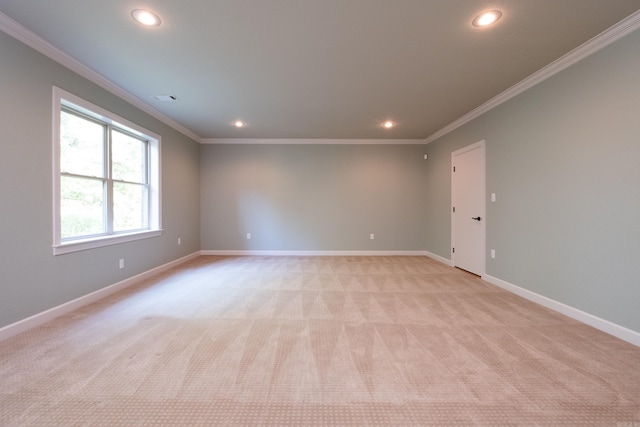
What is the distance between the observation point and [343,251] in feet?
18.9

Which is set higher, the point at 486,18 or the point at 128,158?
the point at 486,18

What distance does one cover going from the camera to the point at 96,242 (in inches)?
118

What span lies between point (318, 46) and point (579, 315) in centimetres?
355

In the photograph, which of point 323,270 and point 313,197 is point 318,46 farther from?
point 313,197

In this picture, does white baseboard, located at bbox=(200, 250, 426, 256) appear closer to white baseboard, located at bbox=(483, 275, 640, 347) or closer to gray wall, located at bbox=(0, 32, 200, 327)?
white baseboard, located at bbox=(483, 275, 640, 347)

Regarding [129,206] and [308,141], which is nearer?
[129,206]

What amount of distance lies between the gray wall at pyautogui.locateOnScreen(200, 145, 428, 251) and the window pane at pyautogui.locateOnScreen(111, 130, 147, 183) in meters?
1.61

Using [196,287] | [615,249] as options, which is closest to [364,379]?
[615,249]

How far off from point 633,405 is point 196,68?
13.9 feet

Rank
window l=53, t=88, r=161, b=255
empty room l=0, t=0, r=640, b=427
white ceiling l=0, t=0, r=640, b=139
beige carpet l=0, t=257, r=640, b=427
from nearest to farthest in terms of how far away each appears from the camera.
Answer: beige carpet l=0, t=257, r=640, b=427
empty room l=0, t=0, r=640, b=427
white ceiling l=0, t=0, r=640, b=139
window l=53, t=88, r=161, b=255

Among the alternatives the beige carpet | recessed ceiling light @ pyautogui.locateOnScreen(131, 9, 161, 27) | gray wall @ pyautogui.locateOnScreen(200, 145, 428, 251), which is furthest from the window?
gray wall @ pyautogui.locateOnScreen(200, 145, 428, 251)

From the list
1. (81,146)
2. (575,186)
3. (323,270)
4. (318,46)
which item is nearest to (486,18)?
(318,46)

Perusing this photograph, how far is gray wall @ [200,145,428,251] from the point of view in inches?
226

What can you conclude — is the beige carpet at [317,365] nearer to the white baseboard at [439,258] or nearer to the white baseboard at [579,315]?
the white baseboard at [579,315]
